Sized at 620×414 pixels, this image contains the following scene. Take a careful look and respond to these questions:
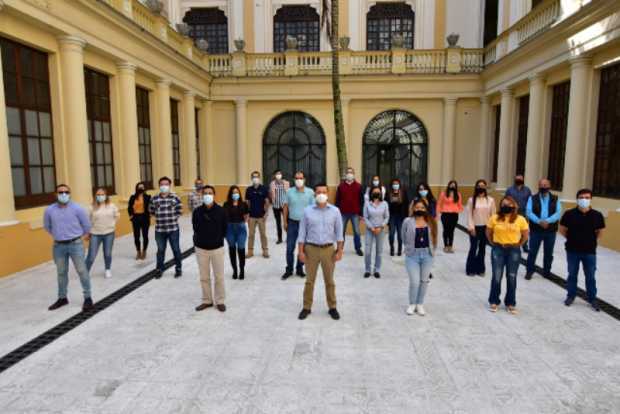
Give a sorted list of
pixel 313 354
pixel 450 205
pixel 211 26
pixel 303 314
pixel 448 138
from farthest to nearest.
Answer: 1. pixel 211 26
2. pixel 448 138
3. pixel 450 205
4. pixel 303 314
5. pixel 313 354

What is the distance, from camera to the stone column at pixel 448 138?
673 inches

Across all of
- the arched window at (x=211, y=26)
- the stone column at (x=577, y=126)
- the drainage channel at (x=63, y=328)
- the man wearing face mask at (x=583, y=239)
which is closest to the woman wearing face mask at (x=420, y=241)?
the man wearing face mask at (x=583, y=239)

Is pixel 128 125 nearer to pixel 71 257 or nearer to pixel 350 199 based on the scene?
pixel 71 257

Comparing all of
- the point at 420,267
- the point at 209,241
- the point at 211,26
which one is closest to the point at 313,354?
the point at 420,267

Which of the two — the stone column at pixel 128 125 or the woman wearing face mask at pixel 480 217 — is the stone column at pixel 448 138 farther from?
the stone column at pixel 128 125

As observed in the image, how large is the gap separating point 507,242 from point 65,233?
5747 mm

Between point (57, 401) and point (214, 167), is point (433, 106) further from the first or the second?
point (57, 401)

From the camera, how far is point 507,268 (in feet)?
17.6

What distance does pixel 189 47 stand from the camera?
15.2 meters

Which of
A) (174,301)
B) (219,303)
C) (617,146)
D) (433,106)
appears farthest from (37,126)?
(433,106)

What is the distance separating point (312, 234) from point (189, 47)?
12.7 m

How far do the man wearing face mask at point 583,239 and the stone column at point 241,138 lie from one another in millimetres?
14068

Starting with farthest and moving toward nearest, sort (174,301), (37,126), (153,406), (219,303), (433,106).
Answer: (433,106) → (37,126) → (174,301) → (219,303) → (153,406)

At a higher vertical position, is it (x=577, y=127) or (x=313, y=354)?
(x=577, y=127)
